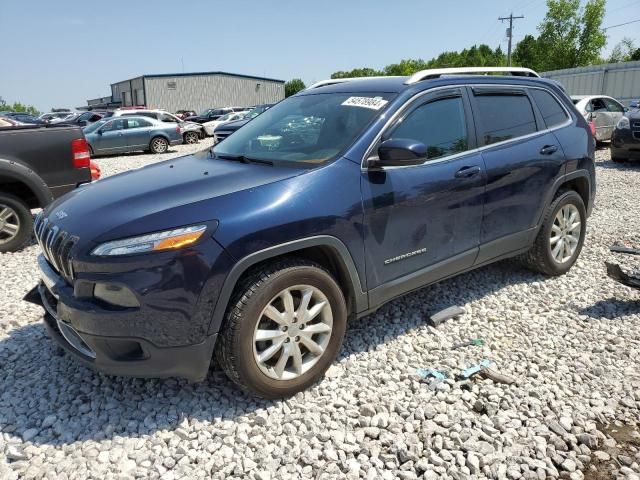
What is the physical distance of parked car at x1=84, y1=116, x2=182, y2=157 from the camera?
16.9 metres

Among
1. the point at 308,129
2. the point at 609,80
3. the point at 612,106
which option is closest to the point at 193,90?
the point at 609,80

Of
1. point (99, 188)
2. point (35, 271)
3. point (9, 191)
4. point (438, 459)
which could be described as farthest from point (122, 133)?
point (438, 459)

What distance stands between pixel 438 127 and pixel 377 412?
1.99 meters

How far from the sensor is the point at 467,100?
12.5ft

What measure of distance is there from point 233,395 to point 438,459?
1225 mm

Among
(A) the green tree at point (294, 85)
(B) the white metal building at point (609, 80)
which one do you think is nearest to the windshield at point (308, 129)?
(B) the white metal building at point (609, 80)

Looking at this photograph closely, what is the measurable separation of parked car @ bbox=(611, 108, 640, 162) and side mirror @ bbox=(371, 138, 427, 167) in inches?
407

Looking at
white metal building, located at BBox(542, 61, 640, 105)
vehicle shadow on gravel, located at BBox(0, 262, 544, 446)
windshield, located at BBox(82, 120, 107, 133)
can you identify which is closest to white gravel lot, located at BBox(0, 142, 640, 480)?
vehicle shadow on gravel, located at BBox(0, 262, 544, 446)

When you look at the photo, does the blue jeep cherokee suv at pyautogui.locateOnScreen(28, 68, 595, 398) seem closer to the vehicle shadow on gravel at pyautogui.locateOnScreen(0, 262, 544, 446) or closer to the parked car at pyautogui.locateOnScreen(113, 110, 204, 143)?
the vehicle shadow on gravel at pyautogui.locateOnScreen(0, 262, 544, 446)

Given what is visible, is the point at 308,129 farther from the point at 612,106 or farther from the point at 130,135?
the point at 130,135

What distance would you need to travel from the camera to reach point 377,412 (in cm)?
286

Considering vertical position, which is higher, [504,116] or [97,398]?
[504,116]

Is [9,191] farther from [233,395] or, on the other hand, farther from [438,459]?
[438,459]

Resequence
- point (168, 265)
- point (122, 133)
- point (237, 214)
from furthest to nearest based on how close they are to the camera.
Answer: point (122, 133), point (237, 214), point (168, 265)
